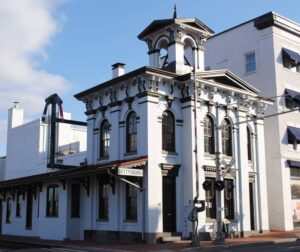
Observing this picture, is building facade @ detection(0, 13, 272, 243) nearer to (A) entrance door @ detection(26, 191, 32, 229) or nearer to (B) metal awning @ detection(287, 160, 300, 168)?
(A) entrance door @ detection(26, 191, 32, 229)

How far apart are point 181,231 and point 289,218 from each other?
951cm

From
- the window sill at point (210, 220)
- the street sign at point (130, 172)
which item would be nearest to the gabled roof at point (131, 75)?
the street sign at point (130, 172)

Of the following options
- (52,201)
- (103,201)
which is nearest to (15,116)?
(52,201)

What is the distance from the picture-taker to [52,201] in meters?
28.3

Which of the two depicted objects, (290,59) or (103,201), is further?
(290,59)

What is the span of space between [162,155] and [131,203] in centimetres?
285

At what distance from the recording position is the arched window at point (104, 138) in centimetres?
2655

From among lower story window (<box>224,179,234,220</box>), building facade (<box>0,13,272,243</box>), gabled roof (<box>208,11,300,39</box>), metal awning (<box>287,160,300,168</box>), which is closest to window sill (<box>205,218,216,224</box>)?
building facade (<box>0,13,272,243</box>)

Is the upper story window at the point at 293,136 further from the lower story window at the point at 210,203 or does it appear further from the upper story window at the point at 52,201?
the upper story window at the point at 52,201

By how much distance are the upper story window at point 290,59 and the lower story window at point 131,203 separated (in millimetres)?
15007

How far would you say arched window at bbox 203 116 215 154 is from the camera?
25.3 m

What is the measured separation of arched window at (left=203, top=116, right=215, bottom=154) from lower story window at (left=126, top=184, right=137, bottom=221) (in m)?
4.50

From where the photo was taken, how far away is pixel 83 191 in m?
27.2

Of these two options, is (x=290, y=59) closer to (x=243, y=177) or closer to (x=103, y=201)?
(x=243, y=177)
